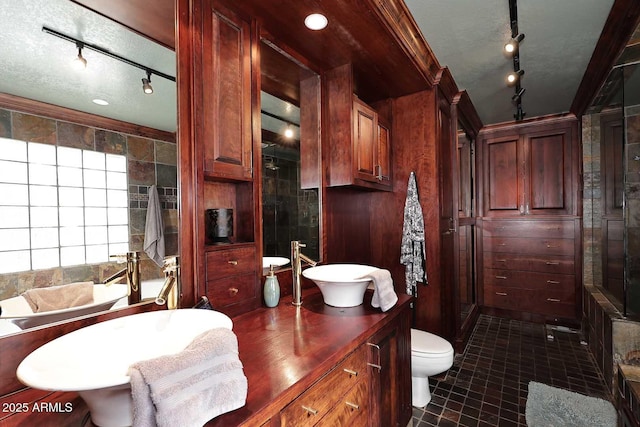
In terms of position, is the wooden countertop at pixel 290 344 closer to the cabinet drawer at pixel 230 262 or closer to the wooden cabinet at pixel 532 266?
the cabinet drawer at pixel 230 262

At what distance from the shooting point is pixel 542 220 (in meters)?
3.55

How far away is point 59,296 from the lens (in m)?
0.93

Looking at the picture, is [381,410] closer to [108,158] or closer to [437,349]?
[437,349]

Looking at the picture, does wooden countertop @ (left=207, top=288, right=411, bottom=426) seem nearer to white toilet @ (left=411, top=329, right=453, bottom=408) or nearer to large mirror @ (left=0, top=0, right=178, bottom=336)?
large mirror @ (left=0, top=0, right=178, bottom=336)

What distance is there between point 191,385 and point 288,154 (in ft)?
4.60

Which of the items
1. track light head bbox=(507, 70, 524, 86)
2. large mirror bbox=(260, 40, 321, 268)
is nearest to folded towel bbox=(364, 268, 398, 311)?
large mirror bbox=(260, 40, 321, 268)

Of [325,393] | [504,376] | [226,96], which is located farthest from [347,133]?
[504,376]

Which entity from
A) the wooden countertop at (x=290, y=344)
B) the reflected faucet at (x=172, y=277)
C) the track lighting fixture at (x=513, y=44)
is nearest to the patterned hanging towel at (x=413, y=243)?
the wooden countertop at (x=290, y=344)

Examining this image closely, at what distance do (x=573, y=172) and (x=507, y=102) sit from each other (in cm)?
117

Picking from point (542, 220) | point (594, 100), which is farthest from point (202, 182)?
point (542, 220)

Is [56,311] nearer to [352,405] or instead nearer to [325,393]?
[325,393]

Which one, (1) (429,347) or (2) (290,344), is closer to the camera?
(2) (290,344)

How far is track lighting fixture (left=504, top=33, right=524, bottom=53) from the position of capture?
1.93 m

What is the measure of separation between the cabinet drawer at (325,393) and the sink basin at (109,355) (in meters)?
0.31
